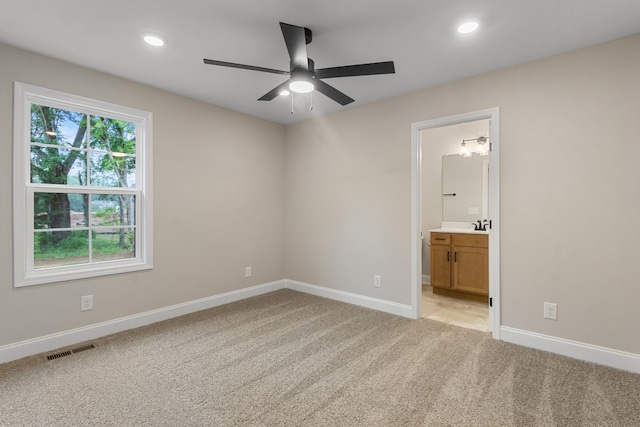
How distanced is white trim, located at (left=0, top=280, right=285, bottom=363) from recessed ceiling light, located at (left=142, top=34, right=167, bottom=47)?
2.52m

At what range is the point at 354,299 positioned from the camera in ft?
12.9

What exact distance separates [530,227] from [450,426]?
1.84 m

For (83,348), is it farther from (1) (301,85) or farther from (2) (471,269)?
(2) (471,269)

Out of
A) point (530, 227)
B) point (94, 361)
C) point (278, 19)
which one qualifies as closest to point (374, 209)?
point (530, 227)

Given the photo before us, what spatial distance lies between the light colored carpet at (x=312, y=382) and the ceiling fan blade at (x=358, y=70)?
6.98 ft

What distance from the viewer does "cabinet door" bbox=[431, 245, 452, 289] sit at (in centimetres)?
435

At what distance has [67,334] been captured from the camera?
8.96ft

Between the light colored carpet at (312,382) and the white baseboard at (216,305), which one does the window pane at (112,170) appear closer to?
the white baseboard at (216,305)

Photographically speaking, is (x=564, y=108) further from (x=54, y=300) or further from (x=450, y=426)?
(x=54, y=300)

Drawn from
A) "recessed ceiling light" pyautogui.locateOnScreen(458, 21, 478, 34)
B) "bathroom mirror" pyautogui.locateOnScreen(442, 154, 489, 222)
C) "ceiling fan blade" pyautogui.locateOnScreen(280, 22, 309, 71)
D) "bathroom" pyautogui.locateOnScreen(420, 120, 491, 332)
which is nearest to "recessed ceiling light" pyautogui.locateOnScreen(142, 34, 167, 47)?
"ceiling fan blade" pyautogui.locateOnScreen(280, 22, 309, 71)

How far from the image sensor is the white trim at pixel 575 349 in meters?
2.32

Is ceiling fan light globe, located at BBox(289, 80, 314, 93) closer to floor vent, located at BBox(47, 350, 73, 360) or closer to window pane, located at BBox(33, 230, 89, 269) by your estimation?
window pane, located at BBox(33, 230, 89, 269)

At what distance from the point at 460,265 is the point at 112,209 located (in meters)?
4.19

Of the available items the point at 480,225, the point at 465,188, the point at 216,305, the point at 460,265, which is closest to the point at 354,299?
the point at 460,265
